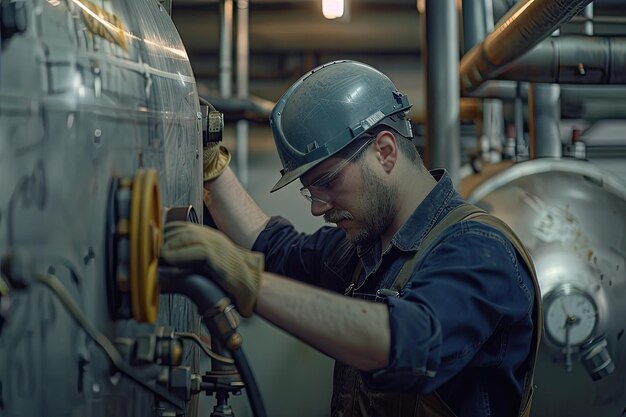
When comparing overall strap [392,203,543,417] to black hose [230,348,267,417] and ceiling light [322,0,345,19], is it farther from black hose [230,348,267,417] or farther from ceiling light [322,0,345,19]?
ceiling light [322,0,345,19]

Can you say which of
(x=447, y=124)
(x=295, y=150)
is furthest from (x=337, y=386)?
(x=447, y=124)

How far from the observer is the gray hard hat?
1.25m

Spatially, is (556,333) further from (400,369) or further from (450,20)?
(400,369)

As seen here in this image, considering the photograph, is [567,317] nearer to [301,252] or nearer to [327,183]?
[301,252]

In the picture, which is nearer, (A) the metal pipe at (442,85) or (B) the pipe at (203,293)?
(B) the pipe at (203,293)

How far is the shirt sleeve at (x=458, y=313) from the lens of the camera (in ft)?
3.25

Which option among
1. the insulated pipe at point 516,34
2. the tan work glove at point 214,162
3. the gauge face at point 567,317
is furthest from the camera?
the gauge face at point 567,317

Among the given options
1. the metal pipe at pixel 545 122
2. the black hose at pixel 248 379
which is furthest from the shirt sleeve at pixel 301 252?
the metal pipe at pixel 545 122

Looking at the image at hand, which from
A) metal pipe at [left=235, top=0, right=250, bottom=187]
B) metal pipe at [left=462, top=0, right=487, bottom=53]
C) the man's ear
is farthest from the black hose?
metal pipe at [left=235, top=0, right=250, bottom=187]

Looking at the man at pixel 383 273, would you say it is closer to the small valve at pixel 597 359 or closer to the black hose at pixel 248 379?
the black hose at pixel 248 379

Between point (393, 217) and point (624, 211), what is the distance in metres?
1.41

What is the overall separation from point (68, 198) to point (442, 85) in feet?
6.26

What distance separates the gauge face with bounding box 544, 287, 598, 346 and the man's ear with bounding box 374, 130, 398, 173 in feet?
4.02

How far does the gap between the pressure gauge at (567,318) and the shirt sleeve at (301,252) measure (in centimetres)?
98
